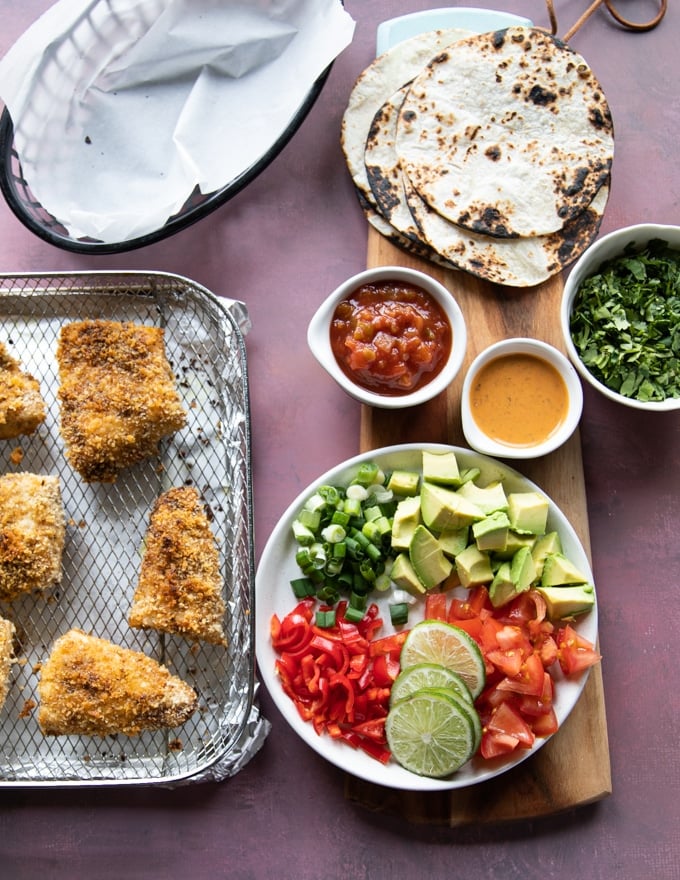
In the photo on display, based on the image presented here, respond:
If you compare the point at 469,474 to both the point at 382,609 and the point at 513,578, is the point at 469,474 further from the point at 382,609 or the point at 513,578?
the point at 382,609

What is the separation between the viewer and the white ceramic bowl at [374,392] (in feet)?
10.5

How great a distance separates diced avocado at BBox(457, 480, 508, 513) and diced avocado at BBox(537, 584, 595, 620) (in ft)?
1.28

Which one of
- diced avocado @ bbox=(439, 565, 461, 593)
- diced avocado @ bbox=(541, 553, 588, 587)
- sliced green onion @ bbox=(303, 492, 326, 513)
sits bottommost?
diced avocado @ bbox=(541, 553, 588, 587)

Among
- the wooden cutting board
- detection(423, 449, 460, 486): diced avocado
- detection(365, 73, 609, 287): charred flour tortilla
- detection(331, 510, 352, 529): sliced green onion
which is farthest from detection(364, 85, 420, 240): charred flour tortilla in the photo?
detection(331, 510, 352, 529): sliced green onion

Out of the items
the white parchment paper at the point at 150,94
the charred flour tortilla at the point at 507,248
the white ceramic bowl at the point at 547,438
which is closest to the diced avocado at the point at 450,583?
the white ceramic bowl at the point at 547,438

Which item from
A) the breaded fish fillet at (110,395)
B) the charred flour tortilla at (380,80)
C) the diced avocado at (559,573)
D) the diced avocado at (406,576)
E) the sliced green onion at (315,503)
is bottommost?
the diced avocado at (559,573)

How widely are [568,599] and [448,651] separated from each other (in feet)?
1.76

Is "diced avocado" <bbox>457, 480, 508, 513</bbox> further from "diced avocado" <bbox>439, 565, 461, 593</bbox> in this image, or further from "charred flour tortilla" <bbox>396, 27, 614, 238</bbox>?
"charred flour tortilla" <bbox>396, 27, 614, 238</bbox>

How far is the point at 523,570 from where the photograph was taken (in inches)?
126

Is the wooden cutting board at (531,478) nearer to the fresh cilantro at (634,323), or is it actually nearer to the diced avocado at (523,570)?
the fresh cilantro at (634,323)

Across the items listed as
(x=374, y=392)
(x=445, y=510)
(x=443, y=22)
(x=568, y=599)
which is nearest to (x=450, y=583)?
(x=445, y=510)

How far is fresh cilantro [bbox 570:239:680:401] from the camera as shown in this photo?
3295mm

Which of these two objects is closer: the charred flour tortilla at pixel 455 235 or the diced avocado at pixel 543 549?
the diced avocado at pixel 543 549

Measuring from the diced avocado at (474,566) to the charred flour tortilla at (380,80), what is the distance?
5.39ft
